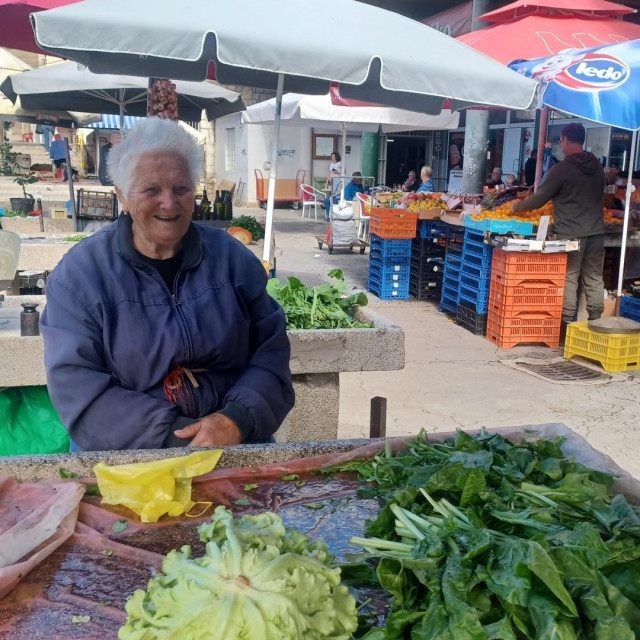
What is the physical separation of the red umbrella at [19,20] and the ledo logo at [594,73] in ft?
14.2

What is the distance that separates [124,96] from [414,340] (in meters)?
5.58

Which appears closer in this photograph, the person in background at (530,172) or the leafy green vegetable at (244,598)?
the leafy green vegetable at (244,598)

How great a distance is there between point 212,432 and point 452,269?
735 centimetres

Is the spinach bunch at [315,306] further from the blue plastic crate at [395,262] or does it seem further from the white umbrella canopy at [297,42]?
the blue plastic crate at [395,262]

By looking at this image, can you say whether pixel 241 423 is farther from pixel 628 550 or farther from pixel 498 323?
pixel 498 323

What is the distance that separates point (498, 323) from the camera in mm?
8172

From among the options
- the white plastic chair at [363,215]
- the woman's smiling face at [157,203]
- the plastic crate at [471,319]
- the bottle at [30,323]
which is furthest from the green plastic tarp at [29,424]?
the white plastic chair at [363,215]

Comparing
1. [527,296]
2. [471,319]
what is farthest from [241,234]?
[527,296]

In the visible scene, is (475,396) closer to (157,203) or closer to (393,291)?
(393,291)

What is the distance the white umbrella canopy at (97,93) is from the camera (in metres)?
8.56

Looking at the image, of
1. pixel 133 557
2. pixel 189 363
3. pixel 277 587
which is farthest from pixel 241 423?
pixel 277 587

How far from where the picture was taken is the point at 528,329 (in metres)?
8.15

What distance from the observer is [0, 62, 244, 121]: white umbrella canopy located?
8562 millimetres

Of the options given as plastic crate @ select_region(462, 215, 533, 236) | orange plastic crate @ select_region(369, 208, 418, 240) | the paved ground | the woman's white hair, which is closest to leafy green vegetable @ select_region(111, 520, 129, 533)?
the woman's white hair
